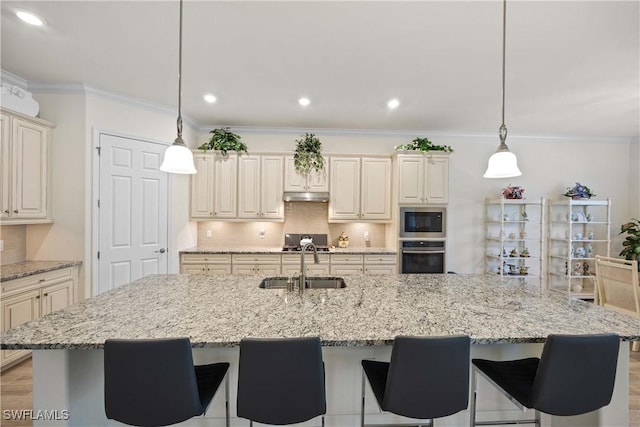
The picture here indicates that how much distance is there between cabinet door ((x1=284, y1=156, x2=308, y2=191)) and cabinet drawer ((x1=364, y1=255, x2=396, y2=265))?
1349mm

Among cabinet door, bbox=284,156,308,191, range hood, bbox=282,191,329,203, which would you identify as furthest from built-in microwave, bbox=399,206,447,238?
cabinet door, bbox=284,156,308,191

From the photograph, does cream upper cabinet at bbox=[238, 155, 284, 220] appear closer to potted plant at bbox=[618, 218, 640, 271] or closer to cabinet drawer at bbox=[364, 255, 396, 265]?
cabinet drawer at bbox=[364, 255, 396, 265]

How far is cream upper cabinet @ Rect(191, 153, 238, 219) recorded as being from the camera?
4.44 metres

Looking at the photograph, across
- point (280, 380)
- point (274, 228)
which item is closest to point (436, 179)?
point (274, 228)

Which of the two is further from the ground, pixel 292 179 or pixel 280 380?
pixel 292 179

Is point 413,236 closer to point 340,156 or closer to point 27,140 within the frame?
point 340,156

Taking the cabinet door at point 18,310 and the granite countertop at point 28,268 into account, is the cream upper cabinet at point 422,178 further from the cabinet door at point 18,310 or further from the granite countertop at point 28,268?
the cabinet door at point 18,310

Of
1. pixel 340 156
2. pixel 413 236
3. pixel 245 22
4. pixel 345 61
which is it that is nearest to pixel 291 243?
pixel 340 156

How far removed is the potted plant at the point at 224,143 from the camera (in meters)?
4.41

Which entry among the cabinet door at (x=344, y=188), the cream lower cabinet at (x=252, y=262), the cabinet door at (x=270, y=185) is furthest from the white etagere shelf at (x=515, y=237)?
the cream lower cabinet at (x=252, y=262)

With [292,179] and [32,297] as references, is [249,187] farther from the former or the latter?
[32,297]

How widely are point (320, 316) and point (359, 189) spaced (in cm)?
Answer: 311

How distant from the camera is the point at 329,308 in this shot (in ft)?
5.90

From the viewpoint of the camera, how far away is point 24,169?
296 centimetres
